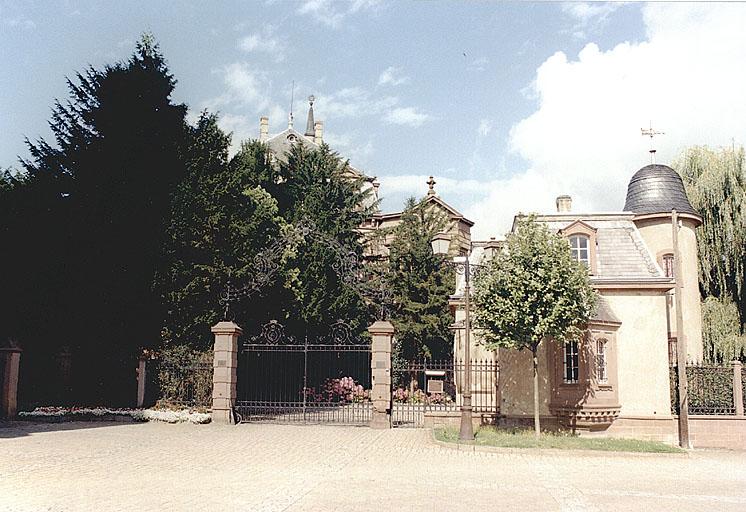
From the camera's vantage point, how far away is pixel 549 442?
635 inches

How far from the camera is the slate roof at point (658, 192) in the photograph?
2906 cm

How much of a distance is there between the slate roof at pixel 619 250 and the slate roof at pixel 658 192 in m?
6.94

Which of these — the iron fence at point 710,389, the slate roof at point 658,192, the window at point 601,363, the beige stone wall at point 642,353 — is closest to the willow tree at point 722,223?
the slate roof at point 658,192

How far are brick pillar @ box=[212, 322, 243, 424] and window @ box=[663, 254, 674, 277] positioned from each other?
1834 cm

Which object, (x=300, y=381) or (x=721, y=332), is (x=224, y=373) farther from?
(x=721, y=332)

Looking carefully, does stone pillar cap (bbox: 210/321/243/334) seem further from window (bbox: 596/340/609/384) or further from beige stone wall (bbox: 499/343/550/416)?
window (bbox: 596/340/609/384)

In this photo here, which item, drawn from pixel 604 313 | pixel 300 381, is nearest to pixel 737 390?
pixel 604 313

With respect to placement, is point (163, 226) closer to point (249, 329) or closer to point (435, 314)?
point (249, 329)

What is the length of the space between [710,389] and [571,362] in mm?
4051

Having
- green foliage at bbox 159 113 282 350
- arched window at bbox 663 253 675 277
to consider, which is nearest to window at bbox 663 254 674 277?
arched window at bbox 663 253 675 277

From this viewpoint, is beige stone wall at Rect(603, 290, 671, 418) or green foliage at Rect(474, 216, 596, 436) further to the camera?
beige stone wall at Rect(603, 290, 671, 418)

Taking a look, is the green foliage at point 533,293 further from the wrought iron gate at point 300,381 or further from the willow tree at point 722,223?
the willow tree at point 722,223

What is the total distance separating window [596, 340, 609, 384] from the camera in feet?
64.2

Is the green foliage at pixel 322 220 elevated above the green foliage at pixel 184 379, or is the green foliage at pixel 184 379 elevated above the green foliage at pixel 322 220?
the green foliage at pixel 322 220
